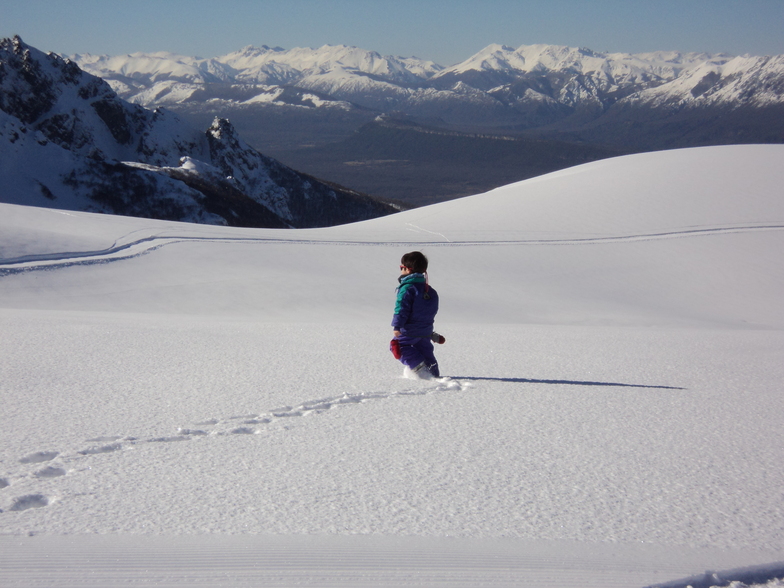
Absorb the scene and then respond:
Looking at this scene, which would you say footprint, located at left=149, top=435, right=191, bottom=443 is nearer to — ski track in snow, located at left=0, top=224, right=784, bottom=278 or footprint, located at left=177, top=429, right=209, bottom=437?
footprint, located at left=177, top=429, right=209, bottom=437

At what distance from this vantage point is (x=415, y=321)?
15.8ft

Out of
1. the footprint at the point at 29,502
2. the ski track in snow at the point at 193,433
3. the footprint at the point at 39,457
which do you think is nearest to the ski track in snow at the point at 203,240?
the ski track in snow at the point at 193,433

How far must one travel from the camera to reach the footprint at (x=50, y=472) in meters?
2.63

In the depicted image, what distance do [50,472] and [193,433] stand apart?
731mm

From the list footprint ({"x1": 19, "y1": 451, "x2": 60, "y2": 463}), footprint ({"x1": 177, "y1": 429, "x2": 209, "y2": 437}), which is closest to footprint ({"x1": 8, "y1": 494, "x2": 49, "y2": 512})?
footprint ({"x1": 19, "y1": 451, "x2": 60, "y2": 463})

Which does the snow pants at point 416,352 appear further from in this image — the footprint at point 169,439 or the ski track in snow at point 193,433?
the footprint at point 169,439

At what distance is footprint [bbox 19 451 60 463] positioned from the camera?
110 inches

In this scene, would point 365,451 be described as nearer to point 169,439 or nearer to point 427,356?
point 169,439

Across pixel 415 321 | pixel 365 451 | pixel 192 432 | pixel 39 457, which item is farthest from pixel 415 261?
pixel 39 457

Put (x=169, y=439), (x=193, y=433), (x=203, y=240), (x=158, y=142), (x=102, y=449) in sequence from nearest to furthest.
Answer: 1. (x=102, y=449)
2. (x=169, y=439)
3. (x=193, y=433)
4. (x=203, y=240)
5. (x=158, y=142)

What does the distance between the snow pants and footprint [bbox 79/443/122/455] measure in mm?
2236

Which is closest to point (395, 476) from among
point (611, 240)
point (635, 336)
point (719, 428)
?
point (719, 428)

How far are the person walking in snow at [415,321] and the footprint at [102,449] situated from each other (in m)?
2.16

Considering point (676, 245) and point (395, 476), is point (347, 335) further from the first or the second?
point (676, 245)
